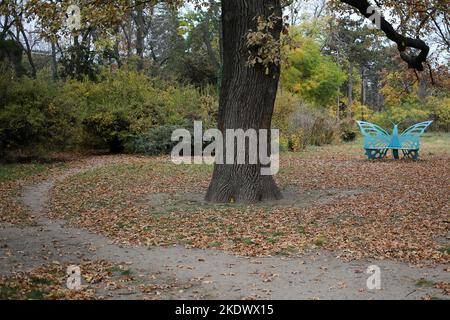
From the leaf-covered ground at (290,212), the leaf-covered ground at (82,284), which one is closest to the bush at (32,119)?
the leaf-covered ground at (290,212)

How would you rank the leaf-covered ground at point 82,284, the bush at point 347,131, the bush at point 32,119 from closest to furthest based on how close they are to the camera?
1. the leaf-covered ground at point 82,284
2. the bush at point 32,119
3. the bush at point 347,131

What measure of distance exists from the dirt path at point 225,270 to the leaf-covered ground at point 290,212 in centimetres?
44

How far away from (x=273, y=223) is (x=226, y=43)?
4057 mm

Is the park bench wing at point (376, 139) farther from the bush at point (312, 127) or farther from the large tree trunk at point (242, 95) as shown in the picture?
the large tree trunk at point (242, 95)

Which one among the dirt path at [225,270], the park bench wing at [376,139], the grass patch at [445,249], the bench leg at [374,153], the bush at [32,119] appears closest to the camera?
the dirt path at [225,270]

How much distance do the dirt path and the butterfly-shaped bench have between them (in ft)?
43.8

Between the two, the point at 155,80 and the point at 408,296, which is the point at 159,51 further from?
the point at 408,296

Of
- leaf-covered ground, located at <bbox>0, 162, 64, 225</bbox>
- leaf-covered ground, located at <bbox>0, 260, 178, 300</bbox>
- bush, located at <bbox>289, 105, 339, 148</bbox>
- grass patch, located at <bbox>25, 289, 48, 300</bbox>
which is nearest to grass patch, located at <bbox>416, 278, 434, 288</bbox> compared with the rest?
leaf-covered ground, located at <bbox>0, 260, 178, 300</bbox>

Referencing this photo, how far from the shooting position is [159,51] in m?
48.5

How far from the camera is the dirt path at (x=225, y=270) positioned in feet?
18.4

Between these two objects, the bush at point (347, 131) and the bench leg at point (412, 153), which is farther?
the bush at point (347, 131)

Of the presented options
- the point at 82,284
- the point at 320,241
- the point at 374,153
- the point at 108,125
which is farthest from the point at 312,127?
the point at 82,284

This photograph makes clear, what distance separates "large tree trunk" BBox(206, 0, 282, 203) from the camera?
1077 cm
